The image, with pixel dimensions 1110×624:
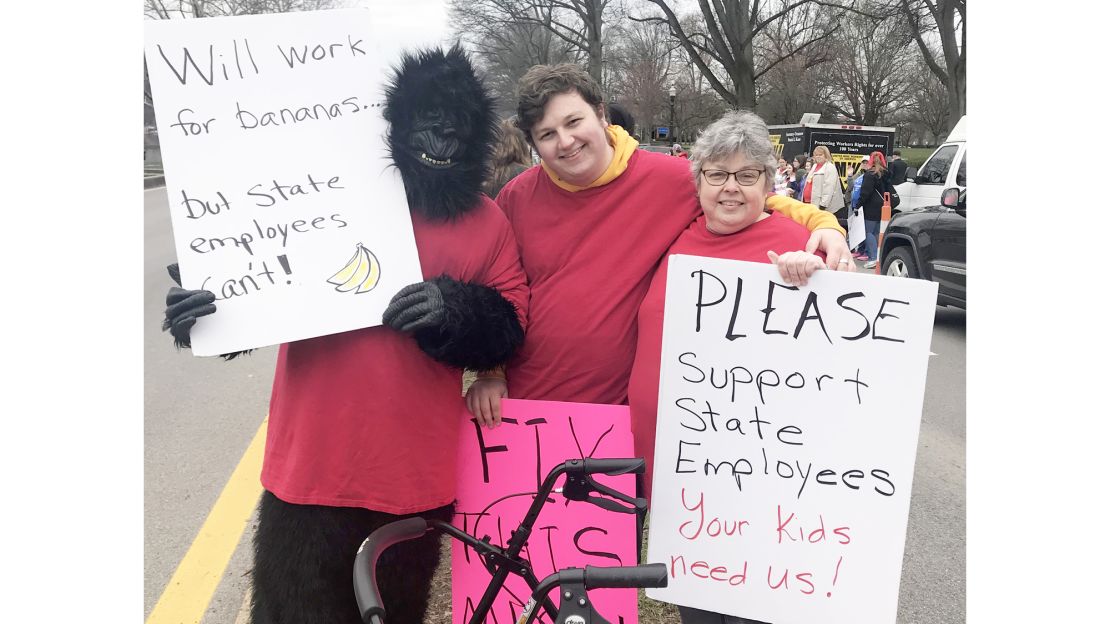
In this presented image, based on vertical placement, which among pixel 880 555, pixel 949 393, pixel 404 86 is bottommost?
pixel 949 393

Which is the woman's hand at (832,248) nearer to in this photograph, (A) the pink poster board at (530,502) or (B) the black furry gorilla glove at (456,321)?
(A) the pink poster board at (530,502)

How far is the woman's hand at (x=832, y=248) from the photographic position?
5.27 ft

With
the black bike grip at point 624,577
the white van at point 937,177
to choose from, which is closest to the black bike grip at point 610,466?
the black bike grip at point 624,577

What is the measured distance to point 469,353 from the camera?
1.61 m

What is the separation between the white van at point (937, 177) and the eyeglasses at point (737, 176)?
27.2 feet

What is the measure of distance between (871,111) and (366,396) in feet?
120

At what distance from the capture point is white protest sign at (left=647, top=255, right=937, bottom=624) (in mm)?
1548

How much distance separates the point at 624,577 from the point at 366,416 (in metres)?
0.86

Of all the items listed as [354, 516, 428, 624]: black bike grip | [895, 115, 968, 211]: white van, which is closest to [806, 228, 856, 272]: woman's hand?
[354, 516, 428, 624]: black bike grip

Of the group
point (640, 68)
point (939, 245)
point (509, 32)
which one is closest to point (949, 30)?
point (640, 68)

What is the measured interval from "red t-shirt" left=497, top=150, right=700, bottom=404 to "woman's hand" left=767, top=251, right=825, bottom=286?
0.39 m

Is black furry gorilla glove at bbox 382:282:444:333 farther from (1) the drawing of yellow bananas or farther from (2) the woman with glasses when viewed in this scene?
(2) the woman with glasses

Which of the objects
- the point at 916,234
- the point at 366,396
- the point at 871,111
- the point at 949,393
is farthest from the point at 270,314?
the point at 871,111

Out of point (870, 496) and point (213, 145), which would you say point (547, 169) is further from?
point (870, 496)
